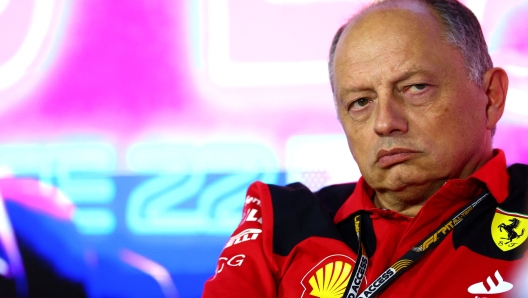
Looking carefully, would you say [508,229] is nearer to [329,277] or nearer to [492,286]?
[492,286]

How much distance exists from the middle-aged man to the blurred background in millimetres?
515

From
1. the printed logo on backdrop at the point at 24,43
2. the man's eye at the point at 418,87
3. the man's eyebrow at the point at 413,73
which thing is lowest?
the man's eye at the point at 418,87

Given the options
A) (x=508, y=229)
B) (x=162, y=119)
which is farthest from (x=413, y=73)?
(x=162, y=119)

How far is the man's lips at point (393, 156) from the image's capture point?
131cm

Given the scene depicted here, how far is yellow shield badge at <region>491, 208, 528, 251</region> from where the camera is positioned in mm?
1213

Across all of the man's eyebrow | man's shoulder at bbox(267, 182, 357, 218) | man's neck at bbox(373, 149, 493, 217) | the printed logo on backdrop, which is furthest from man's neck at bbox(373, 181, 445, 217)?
the printed logo on backdrop

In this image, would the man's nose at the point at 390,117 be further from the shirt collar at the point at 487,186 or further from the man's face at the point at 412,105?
the shirt collar at the point at 487,186

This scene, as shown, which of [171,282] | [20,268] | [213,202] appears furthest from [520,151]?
[20,268]

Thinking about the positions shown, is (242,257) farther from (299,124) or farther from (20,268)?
(20,268)

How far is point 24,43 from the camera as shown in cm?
212

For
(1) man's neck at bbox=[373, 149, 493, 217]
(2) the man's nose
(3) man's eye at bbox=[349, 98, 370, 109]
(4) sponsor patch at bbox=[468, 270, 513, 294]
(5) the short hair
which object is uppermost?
(5) the short hair

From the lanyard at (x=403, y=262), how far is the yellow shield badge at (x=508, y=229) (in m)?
0.06

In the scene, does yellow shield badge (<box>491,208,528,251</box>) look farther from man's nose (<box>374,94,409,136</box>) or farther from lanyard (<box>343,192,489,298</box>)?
man's nose (<box>374,94,409,136</box>)

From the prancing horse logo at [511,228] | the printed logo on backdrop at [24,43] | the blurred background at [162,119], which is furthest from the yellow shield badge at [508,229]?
the printed logo on backdrop at [24,43]
